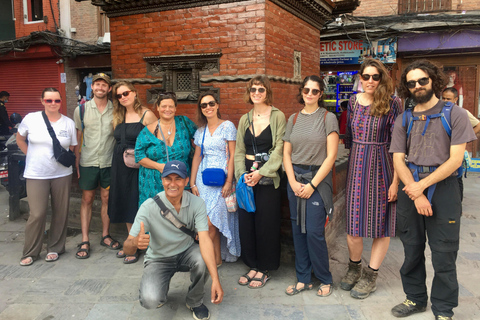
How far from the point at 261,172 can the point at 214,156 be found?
0.63m

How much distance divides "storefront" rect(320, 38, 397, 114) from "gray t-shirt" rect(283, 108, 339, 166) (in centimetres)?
773

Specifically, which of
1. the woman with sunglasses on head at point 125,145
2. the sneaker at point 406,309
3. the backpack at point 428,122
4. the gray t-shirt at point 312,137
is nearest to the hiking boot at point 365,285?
the sneaker at point 406,309

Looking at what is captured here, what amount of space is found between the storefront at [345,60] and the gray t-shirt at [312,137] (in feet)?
25.4

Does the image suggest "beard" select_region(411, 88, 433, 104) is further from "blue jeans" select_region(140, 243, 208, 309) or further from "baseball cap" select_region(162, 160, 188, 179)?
"blue jeans" select_region(140, 243, 208, 309)

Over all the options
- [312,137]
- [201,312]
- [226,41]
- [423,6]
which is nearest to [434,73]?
[312,137]

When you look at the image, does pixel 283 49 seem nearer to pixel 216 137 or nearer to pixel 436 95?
pixel 216 137

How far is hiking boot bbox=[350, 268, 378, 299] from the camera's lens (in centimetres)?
A: 363

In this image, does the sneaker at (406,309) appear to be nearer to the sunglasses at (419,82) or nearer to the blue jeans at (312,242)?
the blue jeans at (312,242)

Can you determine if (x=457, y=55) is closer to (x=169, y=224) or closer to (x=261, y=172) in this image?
(x=261, y=172)

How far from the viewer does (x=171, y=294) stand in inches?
149

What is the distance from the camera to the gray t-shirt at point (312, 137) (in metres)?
3.51

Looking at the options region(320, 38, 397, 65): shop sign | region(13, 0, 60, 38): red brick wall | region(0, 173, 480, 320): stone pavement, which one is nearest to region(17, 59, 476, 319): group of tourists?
region(0, 173, 480, 320): stone pavement

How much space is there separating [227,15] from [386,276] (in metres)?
3.86

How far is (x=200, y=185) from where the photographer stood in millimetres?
4180
